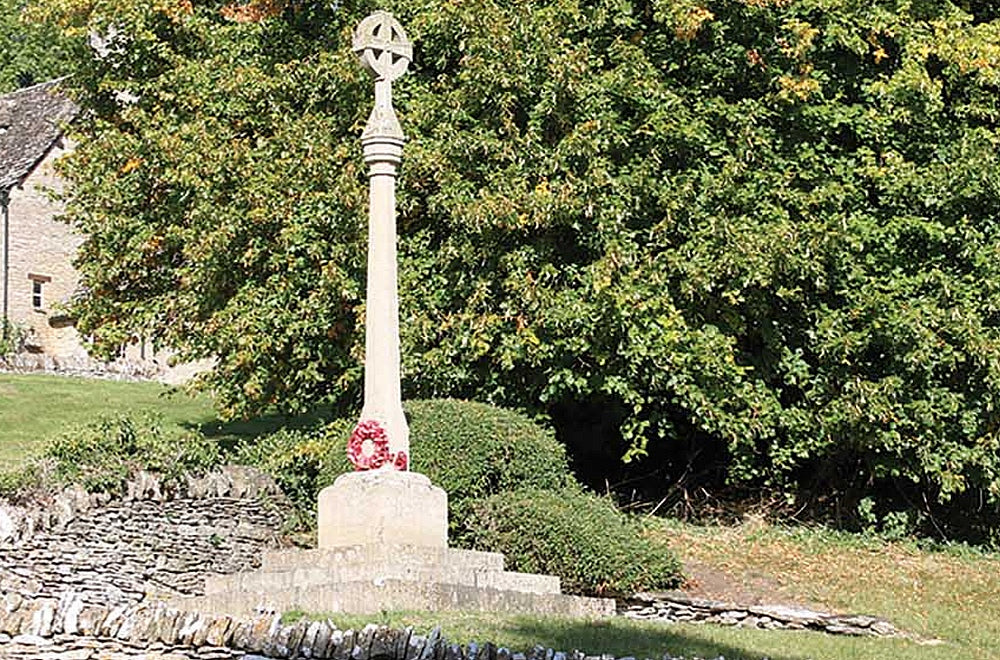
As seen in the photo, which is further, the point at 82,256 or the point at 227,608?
the point at 82,256

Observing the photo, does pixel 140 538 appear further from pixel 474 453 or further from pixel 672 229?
pixel 672 229

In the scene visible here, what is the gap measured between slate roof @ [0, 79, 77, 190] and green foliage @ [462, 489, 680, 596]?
32.2 metres

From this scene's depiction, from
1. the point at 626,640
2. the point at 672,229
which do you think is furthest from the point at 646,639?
the point at 672,229

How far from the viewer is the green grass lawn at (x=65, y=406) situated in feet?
91.4

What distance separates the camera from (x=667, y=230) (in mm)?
19594

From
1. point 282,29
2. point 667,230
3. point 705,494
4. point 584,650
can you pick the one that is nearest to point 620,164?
point 667,230

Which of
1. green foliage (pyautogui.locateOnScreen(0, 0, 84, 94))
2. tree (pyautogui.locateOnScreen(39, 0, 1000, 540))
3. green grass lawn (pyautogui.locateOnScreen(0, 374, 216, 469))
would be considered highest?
green foliage (pyautogui.locateOnScreen(0, 0, 84, 94))

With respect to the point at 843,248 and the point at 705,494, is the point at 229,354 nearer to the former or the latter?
the point at 705,494

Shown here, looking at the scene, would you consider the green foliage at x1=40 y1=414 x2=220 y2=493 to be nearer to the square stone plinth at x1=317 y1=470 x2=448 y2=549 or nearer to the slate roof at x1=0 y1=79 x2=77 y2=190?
the square stone plinth at x1=317 y1=470 x2=448 y2=549

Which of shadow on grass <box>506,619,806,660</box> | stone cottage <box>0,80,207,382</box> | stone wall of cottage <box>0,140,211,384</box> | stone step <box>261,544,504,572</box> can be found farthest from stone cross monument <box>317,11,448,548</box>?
stone wall of cottage <box>0,140,211,384</box>

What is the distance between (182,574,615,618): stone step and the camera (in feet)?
40.4

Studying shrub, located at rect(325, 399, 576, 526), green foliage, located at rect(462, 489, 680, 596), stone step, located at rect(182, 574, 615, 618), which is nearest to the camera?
stone step, located at rect(182, 574, 615, 618)

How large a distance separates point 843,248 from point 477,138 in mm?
4968

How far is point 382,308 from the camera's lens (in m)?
14.8
